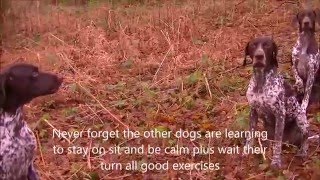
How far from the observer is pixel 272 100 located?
14.7 feet

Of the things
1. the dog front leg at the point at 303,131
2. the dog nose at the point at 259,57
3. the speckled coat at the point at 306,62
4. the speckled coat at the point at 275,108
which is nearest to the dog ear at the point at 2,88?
the dog nose at the point at 259,57

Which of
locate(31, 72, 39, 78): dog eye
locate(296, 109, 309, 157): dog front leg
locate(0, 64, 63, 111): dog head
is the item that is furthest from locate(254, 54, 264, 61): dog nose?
locate(31, 72, 39, 78): dog eye

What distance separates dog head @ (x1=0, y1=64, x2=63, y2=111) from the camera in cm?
358

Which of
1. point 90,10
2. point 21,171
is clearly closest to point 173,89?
point 21,171

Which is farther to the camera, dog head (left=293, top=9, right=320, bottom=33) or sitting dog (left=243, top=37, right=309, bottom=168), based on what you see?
dog head (left=293, top=9, right=320, bottom=33)

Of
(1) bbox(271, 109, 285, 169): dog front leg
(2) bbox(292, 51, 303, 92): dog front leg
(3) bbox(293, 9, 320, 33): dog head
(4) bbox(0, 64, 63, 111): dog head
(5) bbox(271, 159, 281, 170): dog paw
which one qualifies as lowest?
(5) bbox(271, 159, 281, 170): dog paw

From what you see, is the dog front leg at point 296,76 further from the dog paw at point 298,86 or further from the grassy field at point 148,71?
the grassy field at point 148,71

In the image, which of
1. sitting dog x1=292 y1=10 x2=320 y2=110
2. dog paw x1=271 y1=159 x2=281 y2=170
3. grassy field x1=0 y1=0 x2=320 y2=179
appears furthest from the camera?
sitting dog x1=292 y1=10 x2=320 y2=110

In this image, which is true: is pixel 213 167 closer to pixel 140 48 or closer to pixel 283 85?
pixel 283 85

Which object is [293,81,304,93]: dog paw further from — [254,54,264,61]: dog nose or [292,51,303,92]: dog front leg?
[254,54,264,61]: dog nose

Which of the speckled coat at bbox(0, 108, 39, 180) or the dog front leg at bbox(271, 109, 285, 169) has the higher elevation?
the speckled coat at bbox(0, 108, 39, 180)

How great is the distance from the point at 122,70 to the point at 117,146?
197 cm

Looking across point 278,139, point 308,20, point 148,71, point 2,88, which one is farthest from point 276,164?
point 148,71

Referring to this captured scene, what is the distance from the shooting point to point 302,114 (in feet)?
15.5
